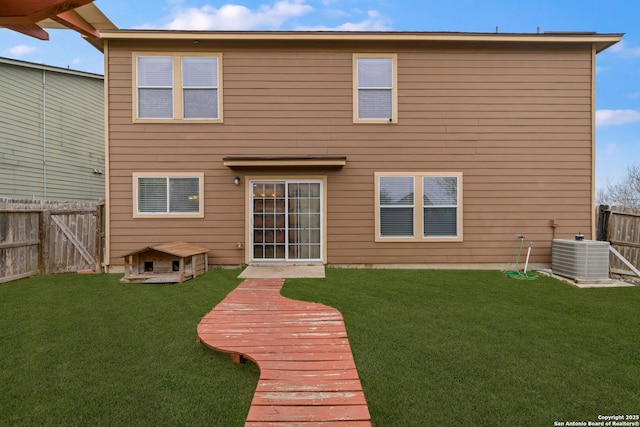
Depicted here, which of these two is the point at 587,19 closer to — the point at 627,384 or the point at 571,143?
the point at 571,143

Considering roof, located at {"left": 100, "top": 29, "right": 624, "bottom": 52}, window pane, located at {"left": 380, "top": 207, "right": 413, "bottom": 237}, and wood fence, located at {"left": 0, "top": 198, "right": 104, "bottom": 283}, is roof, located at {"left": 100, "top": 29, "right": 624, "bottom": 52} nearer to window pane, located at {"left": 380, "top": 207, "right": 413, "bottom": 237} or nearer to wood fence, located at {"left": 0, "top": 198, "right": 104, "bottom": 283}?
window pane, located at {"left": 380, "top": 207, "right": 413, "bottom": 237}

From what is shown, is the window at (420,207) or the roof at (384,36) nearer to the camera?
the roof at (384,36)

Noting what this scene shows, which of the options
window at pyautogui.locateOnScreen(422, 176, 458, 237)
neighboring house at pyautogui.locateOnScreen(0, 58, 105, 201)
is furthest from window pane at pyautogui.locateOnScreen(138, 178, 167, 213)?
neighboring house at pyautogui.locateOnScreen(0, 58, 105, 201)

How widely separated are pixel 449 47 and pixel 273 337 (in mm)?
7101

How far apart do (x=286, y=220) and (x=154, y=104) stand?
3.85 m

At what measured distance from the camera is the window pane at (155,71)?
22.6 feet

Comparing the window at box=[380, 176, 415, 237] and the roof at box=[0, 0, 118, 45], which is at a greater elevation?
the roof at box=[0, 0, 118, 45]

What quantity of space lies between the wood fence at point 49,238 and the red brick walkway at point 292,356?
471cm

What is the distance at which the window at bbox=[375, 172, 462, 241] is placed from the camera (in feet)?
23.0

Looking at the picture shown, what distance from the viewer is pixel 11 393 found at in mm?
2441

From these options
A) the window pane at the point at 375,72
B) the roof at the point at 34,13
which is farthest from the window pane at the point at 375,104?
the roof at the point at 34,13

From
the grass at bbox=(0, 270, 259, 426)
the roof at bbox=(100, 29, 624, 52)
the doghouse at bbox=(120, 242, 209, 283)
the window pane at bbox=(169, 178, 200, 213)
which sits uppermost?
the roof at bbox=(100, 29, 624, 52)

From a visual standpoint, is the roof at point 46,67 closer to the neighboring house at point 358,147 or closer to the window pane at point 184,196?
the neighboring house at point 358,147

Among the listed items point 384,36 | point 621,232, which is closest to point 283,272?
point 384,36
